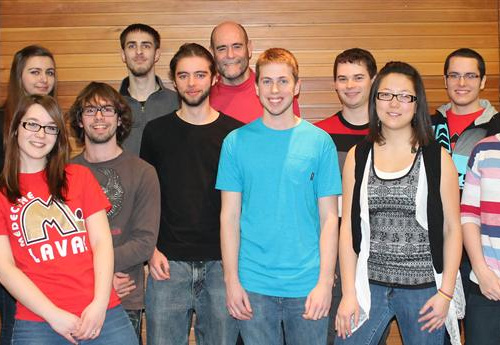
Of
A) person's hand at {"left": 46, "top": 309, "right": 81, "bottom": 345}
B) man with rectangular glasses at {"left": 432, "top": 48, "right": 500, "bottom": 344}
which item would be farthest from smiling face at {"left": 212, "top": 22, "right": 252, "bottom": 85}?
person's hand at {"left": 46, "top": 309, "right": 81, "bottom": 345}

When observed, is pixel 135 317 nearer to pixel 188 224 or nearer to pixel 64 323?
pixel 188 224

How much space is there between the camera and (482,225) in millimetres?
3285

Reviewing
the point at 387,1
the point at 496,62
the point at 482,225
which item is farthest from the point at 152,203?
the point at 496,62

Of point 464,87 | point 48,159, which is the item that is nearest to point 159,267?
point 48,159

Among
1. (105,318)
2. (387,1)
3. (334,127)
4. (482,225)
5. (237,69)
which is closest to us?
(105,318)

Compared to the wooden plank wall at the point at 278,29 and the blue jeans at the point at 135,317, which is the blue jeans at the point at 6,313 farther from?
the wooden plank wall at the point at 278,29

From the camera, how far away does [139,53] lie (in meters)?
4.52

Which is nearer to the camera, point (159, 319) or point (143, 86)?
point (159, 319)

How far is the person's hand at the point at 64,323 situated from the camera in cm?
289

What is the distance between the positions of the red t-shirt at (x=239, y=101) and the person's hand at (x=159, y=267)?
3.88 ft

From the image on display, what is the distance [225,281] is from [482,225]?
1.35 metres

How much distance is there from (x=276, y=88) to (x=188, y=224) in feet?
2.95

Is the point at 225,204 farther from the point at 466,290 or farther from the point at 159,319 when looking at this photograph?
the point at 466,290

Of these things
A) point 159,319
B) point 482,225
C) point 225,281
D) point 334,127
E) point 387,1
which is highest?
point 387,1
